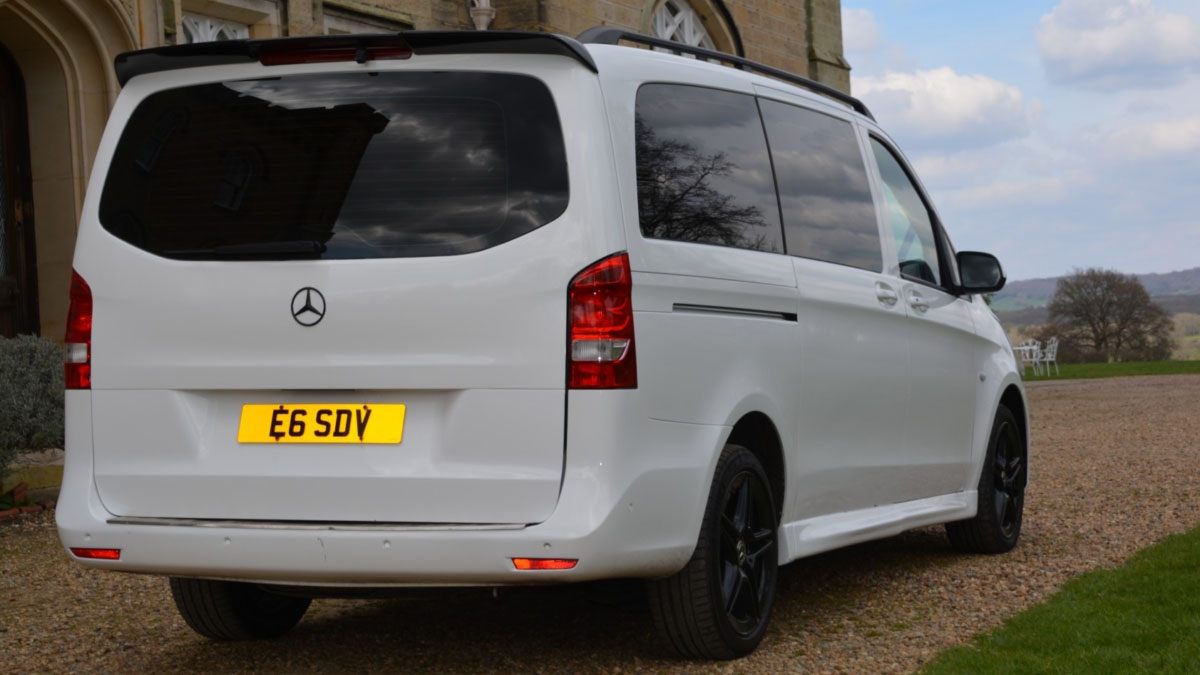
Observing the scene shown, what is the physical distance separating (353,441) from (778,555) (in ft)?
5.61

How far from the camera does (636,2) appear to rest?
23.6 m

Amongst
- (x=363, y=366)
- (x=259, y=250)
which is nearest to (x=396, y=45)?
(x=259, y=250)

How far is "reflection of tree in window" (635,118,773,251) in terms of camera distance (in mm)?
4742

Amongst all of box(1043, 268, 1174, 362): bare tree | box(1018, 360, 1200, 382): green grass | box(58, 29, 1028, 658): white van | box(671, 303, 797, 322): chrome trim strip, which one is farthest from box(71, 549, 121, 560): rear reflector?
box(1043, 268, 1174, 362): bare tree

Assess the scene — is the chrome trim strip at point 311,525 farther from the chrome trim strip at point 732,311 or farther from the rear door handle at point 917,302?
the rear door handle at point 917,302

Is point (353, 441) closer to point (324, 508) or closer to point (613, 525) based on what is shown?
point (324, 508)

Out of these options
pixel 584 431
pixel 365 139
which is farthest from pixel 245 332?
pixel 584 431

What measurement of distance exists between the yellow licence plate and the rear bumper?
26 cm

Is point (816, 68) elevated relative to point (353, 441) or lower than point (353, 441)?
elevated

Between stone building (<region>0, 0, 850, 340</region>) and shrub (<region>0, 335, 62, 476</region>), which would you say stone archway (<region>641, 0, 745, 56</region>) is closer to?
stone building (<region>0, 0, 850, 340</region>)

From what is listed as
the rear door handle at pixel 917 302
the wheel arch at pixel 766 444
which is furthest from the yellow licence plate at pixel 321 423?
the rear door handle at pixel 917 302

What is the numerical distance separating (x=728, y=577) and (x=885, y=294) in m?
1.74

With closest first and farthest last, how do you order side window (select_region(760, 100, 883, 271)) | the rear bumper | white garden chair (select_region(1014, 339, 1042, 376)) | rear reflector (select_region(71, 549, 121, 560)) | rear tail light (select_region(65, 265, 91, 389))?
the rear bumper < rear reflector (select_region(71, 549, 121, 560)) < rear tail light (select_region(65, 265, 91, 389)) < side window (select_region(760, 100, 883, 271)) < white garden chair (select_region(1014, 339, 1042, 376))

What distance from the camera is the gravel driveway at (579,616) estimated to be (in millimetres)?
5125
